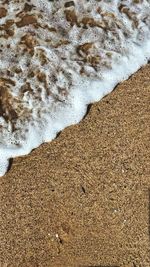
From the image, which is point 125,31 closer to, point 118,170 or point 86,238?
point 118,170

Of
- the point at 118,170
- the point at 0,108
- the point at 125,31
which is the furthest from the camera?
the point at 125,31

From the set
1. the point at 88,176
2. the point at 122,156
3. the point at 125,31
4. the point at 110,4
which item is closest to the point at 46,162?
the point at 88,176

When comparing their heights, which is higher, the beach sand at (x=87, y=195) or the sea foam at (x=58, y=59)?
the sea foam at (x=58, y=59)

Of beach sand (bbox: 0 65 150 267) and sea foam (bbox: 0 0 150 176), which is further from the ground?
sea foam (bbox: 0 0 150 176)

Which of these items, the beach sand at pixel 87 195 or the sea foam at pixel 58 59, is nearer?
the beach sand at pixel 87 195

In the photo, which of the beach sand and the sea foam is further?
the sea foam
